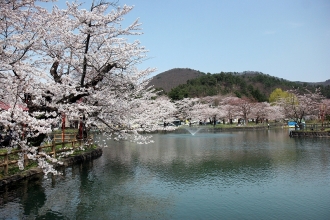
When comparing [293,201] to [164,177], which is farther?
[164,177]

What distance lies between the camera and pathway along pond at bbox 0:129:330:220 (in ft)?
22.7

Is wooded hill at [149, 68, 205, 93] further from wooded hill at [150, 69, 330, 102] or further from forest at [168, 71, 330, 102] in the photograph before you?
forest at [168, 71, 330, 102]

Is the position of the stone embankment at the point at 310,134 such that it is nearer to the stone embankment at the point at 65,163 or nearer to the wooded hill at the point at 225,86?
the stone embankment at the point at 65,163

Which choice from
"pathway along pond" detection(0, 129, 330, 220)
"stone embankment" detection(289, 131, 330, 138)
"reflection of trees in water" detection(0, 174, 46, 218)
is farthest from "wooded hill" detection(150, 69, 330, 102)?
"reflection of trees in water" detection(0, 174, 46, 218)

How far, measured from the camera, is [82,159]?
46.4 feet

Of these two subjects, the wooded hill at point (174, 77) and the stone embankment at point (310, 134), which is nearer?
the stone embankment at point (310, 134)

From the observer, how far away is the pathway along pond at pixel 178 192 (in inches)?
273

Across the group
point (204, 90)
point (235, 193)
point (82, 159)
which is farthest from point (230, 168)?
point (204, 90)

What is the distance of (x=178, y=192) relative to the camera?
8703mm

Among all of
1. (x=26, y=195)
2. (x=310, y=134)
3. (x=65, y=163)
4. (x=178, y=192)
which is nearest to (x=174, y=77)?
(x=310, y=134)

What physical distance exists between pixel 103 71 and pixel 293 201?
7502mm

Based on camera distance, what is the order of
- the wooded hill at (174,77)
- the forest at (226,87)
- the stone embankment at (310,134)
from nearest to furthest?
1. the stone embankment at (310,134)
2. the forest at (226,87)
3. the wooded hill at (174,77)

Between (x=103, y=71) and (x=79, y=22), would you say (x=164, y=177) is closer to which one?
(x=103, y=71)

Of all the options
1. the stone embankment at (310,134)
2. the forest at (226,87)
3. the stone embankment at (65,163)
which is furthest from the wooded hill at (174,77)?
the stone embankment at (65,163)
